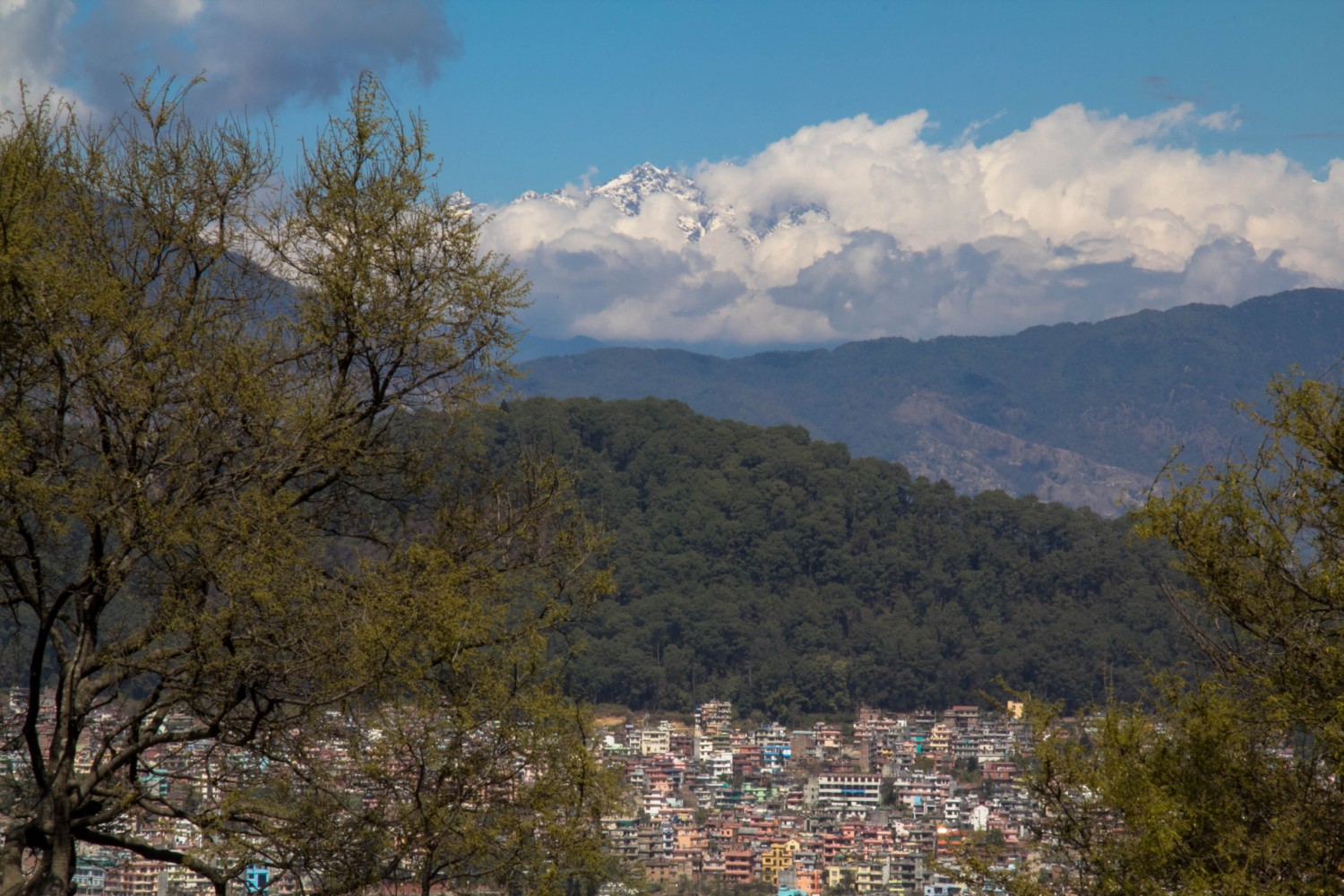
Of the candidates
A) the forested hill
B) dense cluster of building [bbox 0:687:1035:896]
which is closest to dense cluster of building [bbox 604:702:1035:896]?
dense cluster of building [bbox 0:687:1035:896]

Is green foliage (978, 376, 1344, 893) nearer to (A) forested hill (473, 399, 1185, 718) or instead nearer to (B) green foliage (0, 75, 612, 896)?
(B) green foliage (0, 75, 612, 896)

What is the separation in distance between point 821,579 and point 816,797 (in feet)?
88.7

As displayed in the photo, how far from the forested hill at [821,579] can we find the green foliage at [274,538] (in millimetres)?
65630

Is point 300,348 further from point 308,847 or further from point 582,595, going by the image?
point 308,847

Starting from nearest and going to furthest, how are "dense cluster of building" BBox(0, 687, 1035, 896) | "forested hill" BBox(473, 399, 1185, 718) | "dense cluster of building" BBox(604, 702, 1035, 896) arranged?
"dense cluster of building" BBox(0, 687, 1035, 896) < "dense cluster of building" BBox(604, 702, 1035, 896) < "forested hill" BBox(473, 399, 1185, 718)

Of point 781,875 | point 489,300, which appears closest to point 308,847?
point 489,300

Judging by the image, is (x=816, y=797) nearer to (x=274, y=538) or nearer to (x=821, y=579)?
(x=821, y=579)

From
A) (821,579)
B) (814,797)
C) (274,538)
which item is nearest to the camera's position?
(274,538)

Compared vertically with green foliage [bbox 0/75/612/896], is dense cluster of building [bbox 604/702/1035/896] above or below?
below

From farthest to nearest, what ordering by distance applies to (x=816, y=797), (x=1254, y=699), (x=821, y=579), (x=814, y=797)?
(x=821, y=579) → (x=816, y=797) → (x=814, y=797) → (x=1254, y=699)

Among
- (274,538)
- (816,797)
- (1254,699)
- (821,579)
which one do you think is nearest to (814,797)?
(816,797)

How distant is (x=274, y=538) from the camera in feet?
18.4

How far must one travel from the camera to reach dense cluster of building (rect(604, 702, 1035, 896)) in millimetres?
44656

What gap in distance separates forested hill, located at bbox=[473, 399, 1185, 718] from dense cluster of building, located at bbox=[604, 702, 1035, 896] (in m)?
3.09
